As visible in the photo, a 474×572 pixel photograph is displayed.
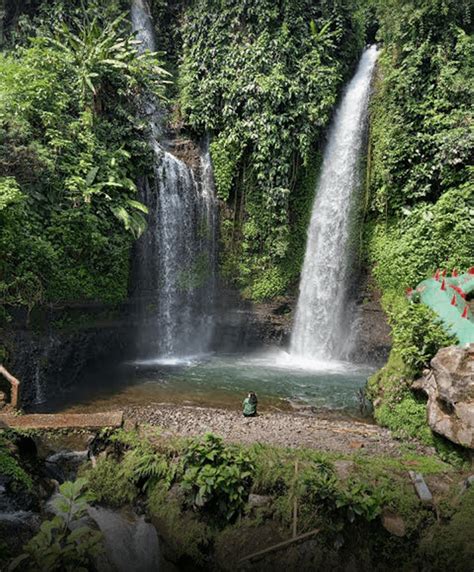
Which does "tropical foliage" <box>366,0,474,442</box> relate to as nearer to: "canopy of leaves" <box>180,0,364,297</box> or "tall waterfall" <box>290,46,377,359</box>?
"tall waterfall" <box>290,46,377,359</box>

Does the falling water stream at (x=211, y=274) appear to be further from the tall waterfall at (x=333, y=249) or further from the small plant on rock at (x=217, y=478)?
the small plant on rock at (x=217, y=478)

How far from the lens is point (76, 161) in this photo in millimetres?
12633

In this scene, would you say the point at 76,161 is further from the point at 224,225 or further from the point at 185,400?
the point at 185,400

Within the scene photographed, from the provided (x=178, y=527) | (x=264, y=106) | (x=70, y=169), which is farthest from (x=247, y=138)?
(x=178, y=527)

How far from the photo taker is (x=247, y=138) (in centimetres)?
1658

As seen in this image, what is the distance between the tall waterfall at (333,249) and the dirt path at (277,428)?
6.70 metres

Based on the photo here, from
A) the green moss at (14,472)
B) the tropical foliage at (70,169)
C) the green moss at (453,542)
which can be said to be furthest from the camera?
the tropical foliage at (70,169)

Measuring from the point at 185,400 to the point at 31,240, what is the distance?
545 centimetres

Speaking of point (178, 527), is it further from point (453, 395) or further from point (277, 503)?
point (453, 395)

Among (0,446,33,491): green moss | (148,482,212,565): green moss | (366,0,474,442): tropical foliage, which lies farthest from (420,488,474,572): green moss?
(366,0,474,442): tropical foliage

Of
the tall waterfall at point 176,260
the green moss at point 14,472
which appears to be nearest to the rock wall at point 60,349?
the tall waterfall at point 176,260

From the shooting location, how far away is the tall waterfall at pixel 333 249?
1602 centimetres

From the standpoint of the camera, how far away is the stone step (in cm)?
702

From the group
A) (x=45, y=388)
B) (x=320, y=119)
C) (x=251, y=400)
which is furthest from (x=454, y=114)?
(x=45, y=388)
